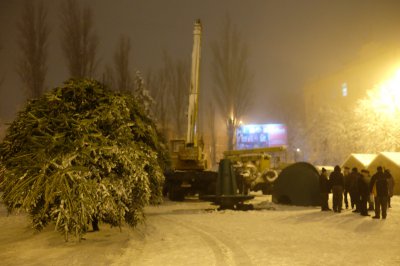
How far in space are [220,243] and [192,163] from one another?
12605 millimetres

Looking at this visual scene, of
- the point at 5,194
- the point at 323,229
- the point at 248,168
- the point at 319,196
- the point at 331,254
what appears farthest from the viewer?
the point at 248,168

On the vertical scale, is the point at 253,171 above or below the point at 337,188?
above

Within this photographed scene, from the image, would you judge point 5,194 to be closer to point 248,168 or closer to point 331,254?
point 331,254

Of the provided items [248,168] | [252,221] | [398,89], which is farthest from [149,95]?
[252,221]

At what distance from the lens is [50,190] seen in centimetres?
764

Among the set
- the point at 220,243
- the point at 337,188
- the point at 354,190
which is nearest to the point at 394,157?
the point at 337,188

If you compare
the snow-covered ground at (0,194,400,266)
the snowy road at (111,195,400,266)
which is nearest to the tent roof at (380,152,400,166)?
the snowy road at (111,195,400,266)

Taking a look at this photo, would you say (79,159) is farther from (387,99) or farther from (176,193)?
(387,99)

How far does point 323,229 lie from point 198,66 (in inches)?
508

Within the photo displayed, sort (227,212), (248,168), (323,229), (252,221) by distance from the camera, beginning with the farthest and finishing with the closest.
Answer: (248,168), (227,212), (252,221), (323,229)

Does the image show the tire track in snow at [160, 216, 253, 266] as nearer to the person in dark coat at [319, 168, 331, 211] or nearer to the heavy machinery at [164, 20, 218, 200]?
the person in dark coat at [319, 168, 331, 211]

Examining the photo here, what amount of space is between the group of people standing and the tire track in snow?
566 cm

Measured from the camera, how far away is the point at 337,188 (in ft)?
47.3

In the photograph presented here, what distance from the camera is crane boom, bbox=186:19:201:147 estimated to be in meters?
21.0
